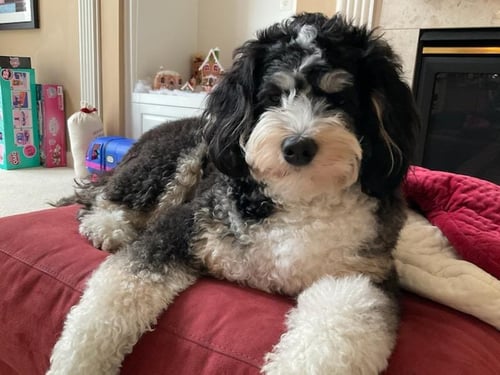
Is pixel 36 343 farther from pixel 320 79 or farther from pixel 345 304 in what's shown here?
pixel 320 79

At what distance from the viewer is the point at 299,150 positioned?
0.90 m

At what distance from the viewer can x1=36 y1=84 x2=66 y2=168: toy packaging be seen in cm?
404

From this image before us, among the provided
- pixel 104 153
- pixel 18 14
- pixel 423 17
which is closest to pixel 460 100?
pixel 423 17

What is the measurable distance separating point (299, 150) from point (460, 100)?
217 centimetres

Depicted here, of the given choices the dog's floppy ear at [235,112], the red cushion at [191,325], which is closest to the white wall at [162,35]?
the red cushion at [191,325]

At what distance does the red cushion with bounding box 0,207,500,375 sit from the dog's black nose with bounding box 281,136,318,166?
0.32m

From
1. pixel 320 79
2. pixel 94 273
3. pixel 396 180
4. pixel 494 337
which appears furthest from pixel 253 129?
pixel 494 337

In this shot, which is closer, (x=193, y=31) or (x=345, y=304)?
(x=345, y=304)

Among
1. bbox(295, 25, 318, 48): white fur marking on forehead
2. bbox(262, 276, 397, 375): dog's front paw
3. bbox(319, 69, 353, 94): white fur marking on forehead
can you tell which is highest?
bbox(295, 25, 318, 48): white fur marking on forehead

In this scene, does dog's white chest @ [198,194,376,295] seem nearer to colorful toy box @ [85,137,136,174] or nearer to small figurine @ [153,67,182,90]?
colorful toy box @ [85,137,136,174]

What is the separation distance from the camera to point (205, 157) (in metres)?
1.48

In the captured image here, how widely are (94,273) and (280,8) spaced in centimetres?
283

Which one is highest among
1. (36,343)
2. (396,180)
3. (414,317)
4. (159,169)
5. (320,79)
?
(320,79)

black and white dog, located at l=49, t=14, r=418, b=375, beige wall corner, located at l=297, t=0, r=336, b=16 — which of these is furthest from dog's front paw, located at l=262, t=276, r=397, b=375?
beige wall corner, located at l=297, t=0, r=336, b=16
